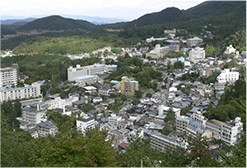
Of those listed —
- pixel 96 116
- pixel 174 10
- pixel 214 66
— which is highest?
pixel 174 10

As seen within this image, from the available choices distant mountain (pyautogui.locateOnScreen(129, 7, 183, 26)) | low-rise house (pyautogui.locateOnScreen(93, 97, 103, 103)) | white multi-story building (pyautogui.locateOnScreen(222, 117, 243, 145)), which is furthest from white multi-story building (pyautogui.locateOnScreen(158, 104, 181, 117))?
distant mountain (pyautogui.locateOnScreen(129, 7, 183, 26))

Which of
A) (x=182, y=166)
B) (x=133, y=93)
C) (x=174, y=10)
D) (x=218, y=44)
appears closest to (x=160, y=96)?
(x=133, y=93)

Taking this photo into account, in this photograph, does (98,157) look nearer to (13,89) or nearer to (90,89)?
(90,89)

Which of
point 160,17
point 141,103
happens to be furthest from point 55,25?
point 141,103

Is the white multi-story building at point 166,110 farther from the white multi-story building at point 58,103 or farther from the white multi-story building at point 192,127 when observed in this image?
the white multi-story building at point 58,103

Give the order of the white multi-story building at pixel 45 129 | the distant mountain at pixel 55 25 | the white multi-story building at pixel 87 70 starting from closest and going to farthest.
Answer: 1. the white multi-story building at pixel 45 129
2. the white multi-story building at pixel 87 70
3. the distant mountain at pixel 55 25

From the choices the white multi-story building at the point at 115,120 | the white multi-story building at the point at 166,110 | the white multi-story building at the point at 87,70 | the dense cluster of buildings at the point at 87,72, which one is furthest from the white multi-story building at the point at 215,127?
the white multi-story building at the point at 87,70

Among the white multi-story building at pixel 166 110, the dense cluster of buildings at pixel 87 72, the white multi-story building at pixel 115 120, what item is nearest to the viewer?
the white multi-story building at pixel 115 120

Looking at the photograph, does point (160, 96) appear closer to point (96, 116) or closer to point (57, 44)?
point (96, 116)
